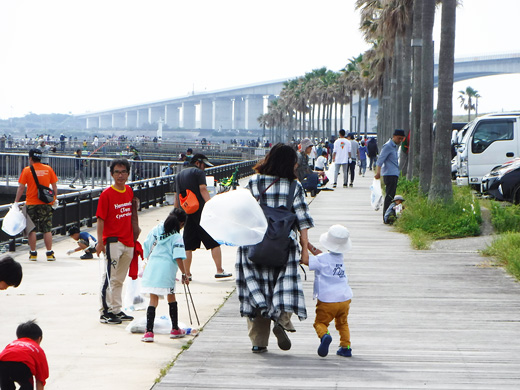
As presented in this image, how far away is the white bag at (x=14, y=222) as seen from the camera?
13.5 metres

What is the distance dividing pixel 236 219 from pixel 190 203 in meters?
4.19

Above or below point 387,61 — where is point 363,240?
below

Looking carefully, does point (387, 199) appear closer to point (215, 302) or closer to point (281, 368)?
point (215, 302)

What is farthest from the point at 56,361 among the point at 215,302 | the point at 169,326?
the point at 215,302

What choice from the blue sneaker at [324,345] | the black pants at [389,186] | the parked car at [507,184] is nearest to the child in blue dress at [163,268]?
the blue sneaker at [324,345]

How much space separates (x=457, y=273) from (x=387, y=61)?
46.8 meters

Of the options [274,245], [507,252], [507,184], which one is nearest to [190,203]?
[274,245]

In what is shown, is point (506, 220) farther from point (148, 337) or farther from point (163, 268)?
point (148, 337)

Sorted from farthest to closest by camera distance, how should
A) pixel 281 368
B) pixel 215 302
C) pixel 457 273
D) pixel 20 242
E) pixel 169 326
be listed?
pixel 20 242
pixel 457 273
pixel 215 302
pixel 169 326
pixel 281 368

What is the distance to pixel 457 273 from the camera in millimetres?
11312

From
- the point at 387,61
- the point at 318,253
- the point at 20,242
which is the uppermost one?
the point at 387,61

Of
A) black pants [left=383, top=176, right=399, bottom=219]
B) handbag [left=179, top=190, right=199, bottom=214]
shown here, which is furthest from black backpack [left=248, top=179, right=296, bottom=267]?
black pants [left=383, top=176, right=399, bottom=219]

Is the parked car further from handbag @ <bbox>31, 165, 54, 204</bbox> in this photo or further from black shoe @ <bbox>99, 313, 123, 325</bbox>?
black shoe @ <bbox>99, 313, 123, 325</bbox>

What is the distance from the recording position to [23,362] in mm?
4660
